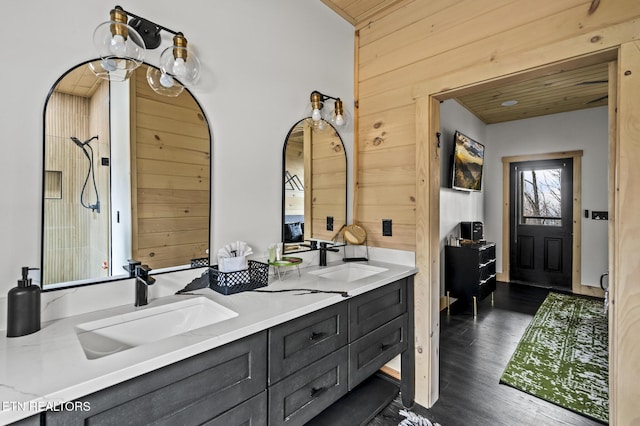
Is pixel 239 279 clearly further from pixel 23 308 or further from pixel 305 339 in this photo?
pixel 23 308

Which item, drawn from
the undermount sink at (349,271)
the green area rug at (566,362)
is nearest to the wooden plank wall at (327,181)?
the undermount sink at (349,271)

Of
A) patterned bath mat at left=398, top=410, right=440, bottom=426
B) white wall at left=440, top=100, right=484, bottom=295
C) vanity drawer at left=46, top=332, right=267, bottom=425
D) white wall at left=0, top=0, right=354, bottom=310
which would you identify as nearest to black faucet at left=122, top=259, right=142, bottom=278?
white wall at left=0, top=0, right=354, bottom=310

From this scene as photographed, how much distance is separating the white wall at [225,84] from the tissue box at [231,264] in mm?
160

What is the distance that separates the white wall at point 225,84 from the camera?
1056 mm

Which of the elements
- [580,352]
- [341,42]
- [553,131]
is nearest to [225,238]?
[341,42]

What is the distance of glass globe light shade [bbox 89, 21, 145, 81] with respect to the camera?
3.87 feet

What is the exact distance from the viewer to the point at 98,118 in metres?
1.24

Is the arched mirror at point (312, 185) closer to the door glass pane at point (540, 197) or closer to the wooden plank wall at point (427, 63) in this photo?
the wooden plank wall at point (427, 63)

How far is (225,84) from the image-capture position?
5.35 feet

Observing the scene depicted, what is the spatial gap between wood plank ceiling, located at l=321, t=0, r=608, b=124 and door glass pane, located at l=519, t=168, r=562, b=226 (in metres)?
0.95

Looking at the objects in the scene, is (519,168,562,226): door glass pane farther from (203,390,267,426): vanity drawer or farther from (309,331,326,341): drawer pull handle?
(203,390,267,426): vanity drawer

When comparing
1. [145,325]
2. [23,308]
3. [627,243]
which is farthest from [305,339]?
[627,243]

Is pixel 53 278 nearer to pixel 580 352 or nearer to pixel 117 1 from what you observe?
pixel 117 1

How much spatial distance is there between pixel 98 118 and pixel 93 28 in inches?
14.0
